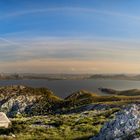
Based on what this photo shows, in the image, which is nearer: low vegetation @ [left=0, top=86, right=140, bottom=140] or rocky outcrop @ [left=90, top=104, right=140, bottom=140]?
rocky outcrop @ [left=90, top=104, right=140, bottom=140]

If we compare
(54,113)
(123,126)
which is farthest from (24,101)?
(123,126)

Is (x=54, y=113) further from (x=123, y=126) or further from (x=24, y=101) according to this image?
(x=123, y=126)

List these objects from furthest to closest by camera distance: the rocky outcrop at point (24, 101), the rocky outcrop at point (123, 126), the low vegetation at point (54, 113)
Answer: the rocky outcrop at point (24, 101), the low vegetation at point (54, 113), the rocky outcrop at point (123, 126)

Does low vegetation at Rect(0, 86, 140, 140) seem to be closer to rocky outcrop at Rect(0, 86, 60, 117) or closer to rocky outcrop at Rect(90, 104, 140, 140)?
rocky outcrop at Rect(0, 86, 60, 117)

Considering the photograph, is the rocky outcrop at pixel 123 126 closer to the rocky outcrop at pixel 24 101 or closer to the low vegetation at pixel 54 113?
the low vegetation at pixel 54 113

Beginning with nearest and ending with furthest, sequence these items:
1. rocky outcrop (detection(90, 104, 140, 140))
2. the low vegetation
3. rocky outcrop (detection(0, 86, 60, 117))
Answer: rocky outcrop (detection(90, 104, 140, 140)) < the low vegetation < rocky outcrop (detection(0, 86, 60, 117))

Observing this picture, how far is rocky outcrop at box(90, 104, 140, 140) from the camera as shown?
1230 inches

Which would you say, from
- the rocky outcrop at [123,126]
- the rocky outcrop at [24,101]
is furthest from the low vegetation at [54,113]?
the rocky outcrop at [123,126]

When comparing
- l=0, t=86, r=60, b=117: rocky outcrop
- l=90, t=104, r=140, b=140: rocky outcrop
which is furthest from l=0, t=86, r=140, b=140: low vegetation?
l=90, t=104, r=140, b=140: rocky outcrop

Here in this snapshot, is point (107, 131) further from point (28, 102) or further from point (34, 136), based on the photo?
point (28, 102)

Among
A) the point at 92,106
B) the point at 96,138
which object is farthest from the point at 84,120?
the point at 92,106

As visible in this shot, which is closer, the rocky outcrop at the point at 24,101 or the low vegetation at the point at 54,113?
the low vegetation at the point at 54,113

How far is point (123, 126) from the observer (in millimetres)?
31922

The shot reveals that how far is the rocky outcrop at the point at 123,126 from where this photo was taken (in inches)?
1230
